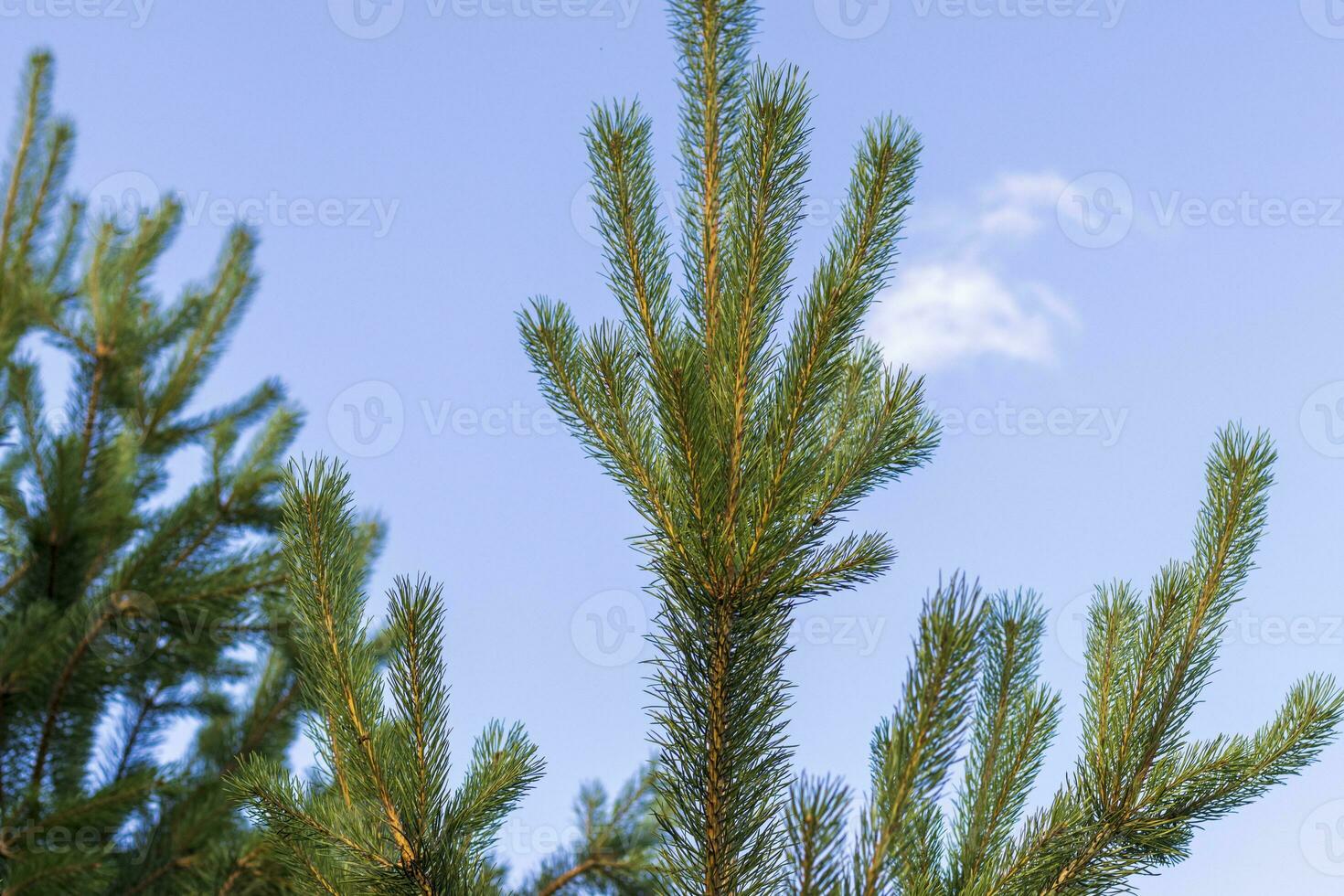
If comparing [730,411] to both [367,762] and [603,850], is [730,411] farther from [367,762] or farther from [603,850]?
[603,850]

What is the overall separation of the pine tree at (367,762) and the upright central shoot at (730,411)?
0.36 m

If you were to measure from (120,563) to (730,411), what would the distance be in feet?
16.6

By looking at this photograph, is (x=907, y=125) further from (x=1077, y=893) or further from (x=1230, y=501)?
(x=1077, y=893)

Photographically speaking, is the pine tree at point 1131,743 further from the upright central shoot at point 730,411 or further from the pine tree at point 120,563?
the pine tree at point 120,563

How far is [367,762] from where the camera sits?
75.6 inches

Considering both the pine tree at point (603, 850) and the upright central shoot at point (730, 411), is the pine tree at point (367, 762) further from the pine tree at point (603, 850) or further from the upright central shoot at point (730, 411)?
the pine tree at point (603, 850)

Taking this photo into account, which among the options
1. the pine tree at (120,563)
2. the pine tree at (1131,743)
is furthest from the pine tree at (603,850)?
the pine tree at (1131,743)

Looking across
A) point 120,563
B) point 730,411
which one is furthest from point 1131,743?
point 120,563

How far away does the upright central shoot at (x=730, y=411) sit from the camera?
1.89m

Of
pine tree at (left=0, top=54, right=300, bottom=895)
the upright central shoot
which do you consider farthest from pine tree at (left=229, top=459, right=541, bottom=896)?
pine tree at (left=0, top=54, right=300, bottom=895)

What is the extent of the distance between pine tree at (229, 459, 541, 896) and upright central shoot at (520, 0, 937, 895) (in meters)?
0.36

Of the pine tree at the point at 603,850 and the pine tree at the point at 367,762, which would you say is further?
the pine tree at the point at 603,850

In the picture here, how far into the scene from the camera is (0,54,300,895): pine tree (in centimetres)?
502

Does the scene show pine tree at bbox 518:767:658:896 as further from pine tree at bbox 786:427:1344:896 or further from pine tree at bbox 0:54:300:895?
pine tree at bbox 786:427:1344:896
